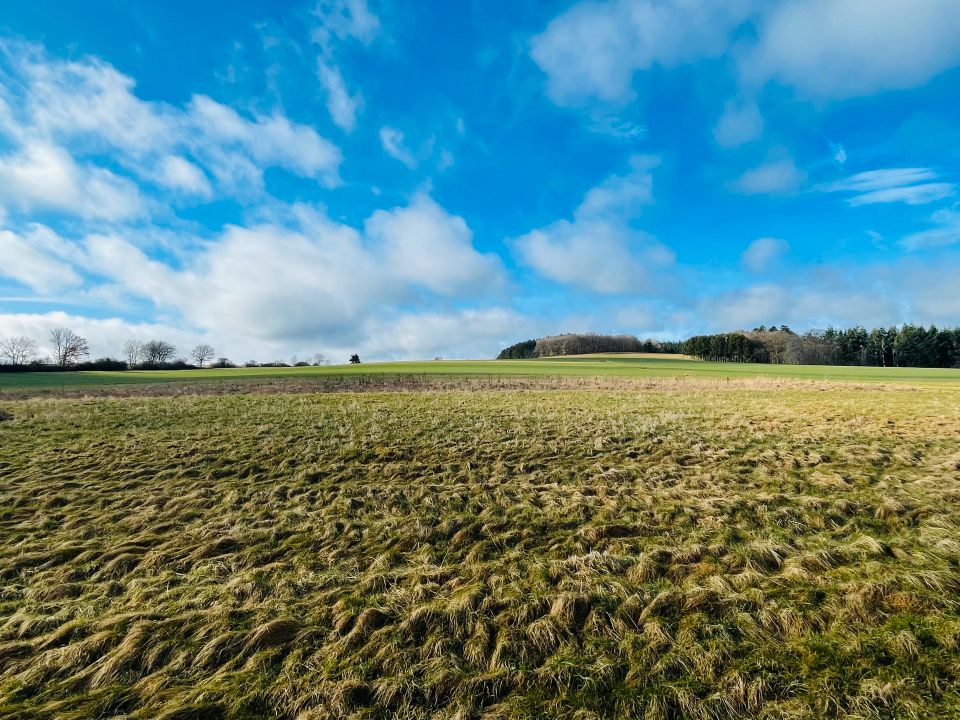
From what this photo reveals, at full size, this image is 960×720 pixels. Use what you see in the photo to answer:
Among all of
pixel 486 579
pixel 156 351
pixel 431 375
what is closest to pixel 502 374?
pixel 431 375

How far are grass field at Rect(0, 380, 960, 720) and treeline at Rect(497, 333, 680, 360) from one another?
159 metres

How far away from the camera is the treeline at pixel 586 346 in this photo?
564 ft

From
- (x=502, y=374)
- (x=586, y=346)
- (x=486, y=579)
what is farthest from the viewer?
(x=586, y=346)

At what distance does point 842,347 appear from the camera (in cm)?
13088

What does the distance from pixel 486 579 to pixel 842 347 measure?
16674 centimetres

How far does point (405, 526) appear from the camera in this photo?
30.0ft

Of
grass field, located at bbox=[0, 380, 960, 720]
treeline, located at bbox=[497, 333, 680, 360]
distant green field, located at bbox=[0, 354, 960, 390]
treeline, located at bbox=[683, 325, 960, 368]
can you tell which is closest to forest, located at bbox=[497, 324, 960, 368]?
treeline, located at bbox=[683, 325, 960, 368]

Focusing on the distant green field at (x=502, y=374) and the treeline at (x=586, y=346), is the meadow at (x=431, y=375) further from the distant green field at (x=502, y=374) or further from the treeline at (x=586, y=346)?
the treeline at (x=586, y=346)

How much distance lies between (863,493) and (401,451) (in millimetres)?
12492

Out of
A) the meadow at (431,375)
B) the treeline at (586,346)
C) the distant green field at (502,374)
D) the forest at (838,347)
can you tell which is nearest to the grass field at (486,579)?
the meadow at (431,375)

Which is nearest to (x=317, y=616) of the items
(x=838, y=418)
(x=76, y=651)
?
(x=76, y=651)

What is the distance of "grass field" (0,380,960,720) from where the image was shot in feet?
15.6

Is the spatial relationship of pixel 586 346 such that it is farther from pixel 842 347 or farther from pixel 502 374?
pixel 502 374

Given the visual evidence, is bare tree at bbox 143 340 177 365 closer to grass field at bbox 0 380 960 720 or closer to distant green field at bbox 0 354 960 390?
distant green field at bbox 0 354 960 390
